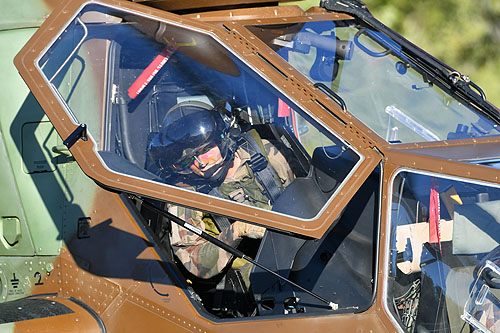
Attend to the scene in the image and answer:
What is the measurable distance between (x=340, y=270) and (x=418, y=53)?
4.34 ft

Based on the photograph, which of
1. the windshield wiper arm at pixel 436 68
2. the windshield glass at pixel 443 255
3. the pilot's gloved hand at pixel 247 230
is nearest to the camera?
the windshield glass at pixel 443 255

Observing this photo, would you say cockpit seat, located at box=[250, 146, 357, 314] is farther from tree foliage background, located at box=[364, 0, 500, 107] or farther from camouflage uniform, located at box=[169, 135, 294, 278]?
tree foliage background, located at box=[364, 0, 500, 107]

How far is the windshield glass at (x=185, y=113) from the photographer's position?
3082 millimetres

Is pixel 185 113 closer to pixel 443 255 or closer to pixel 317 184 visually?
pixel 317 184

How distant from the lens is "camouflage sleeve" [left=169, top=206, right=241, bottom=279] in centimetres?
341

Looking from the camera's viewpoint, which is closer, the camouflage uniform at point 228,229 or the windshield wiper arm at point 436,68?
the camouflage uniform at point 228,229

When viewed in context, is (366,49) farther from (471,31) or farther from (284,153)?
(471,31)

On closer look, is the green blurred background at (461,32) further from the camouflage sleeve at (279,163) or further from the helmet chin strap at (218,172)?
the helmet chin strap at (218,172)

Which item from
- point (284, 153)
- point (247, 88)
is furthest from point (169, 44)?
point (284, 153)

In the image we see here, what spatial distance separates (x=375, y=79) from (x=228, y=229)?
1.13 metres

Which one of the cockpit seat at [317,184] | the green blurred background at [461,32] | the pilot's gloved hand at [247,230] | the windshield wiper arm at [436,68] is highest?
the green blurred background at [461,32]

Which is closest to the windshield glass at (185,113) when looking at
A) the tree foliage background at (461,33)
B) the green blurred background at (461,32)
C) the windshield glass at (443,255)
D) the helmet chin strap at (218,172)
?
the helmet chin strap at (218,172)

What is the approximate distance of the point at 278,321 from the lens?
304 cm

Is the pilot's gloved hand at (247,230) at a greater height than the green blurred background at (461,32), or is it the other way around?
the green blurred background at (461,32)
